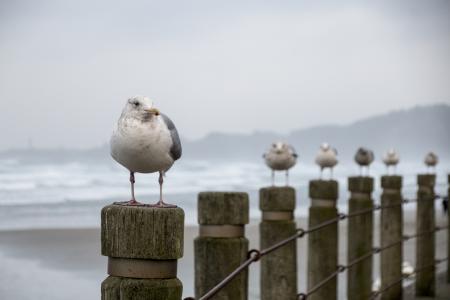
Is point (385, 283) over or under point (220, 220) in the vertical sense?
under

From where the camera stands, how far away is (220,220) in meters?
3.50

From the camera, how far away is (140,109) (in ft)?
9.84

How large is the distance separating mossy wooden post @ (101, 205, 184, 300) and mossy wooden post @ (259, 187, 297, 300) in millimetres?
2138

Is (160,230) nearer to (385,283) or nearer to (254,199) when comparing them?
(385,283)

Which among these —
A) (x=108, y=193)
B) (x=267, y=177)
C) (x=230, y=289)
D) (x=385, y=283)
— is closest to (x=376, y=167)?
(x=267, y=177)

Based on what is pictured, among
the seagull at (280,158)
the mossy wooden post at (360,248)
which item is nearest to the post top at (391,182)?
the seagull at (280,158)

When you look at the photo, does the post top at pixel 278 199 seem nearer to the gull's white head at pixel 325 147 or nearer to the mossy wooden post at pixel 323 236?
the mossy wooden post at pixel 323 236

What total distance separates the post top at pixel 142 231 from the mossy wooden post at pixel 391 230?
5459 millimetres

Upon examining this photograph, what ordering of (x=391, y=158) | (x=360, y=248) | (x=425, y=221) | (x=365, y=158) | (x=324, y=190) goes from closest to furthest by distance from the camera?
(x=324, y=190)
(x=360, y=248)
(x=425, y=221)
(x=365, y=158)
(x=391, y=158)

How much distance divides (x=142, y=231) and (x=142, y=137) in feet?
2.04

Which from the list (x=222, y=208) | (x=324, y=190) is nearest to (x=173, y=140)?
(x=222, y=208)

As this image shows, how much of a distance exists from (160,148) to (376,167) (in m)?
29.6

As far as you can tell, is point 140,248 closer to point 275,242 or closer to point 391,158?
point 275,242

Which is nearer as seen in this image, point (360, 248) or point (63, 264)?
point (360, 248)
